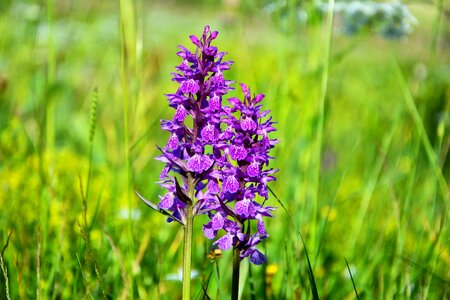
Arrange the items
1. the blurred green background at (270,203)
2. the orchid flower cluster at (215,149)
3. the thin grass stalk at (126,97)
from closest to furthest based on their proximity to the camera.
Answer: the orchid flower cluster at (215,149) → the thin grass stalk at (126,97) → the blurred green background at (270,203)

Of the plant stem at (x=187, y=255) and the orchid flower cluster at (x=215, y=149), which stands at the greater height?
the orchid flower cluster at (x=215, y=149)

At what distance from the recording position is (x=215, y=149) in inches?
41.0

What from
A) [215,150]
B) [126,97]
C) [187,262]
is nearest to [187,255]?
[187,262]

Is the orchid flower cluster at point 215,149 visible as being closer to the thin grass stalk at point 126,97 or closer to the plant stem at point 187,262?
the plant stem at point 187,262

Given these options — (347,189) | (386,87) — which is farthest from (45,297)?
(386,87)

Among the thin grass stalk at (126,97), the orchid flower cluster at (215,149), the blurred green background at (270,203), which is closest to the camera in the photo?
the orchid flower cluster at (215,149)

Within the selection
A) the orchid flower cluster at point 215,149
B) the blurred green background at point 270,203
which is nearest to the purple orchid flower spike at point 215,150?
the orchid flower cluster at point 215,149

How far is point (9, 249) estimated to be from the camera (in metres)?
1.64

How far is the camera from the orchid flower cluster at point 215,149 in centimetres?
100

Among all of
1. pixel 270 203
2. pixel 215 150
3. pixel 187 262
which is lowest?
pixel 270 203

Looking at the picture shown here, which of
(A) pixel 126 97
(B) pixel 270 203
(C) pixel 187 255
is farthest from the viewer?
(B) pixel 270 203

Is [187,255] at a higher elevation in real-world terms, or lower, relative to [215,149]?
lower

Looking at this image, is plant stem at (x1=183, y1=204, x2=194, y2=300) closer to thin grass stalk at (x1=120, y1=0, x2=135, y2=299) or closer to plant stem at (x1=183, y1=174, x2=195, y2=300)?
plant stem at (x1=183, y1=174, x2=195, y2=300)

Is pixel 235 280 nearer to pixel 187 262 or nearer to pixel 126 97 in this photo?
pixel 187 262
